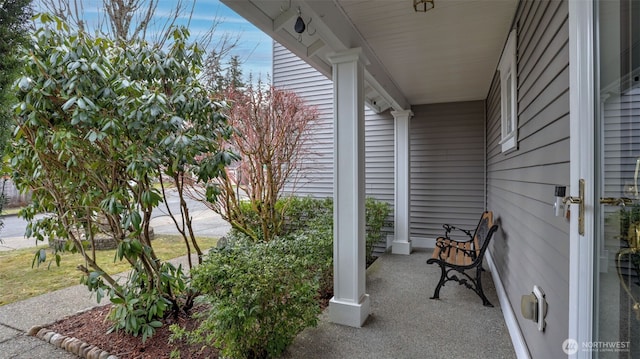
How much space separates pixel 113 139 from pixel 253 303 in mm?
1489

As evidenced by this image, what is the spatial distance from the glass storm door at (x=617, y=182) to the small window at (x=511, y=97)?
1.48 metres

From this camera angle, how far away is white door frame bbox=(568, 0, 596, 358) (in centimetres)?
107

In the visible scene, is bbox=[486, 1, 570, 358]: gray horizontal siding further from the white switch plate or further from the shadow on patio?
the shadow on patio

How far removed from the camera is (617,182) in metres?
0.96

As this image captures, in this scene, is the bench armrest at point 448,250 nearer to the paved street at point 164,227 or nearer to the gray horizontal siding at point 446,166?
the gray horizontal siding at point 446,166

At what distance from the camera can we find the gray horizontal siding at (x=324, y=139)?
593 centimetres

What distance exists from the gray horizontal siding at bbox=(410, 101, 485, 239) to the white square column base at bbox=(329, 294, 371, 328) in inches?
129

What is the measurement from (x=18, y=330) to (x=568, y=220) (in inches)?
164

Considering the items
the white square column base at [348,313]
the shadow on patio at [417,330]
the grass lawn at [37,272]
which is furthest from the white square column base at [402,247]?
the grass lawn at [37,272]

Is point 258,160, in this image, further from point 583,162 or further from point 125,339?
point 583,162

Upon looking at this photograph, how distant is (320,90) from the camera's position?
6496 millimetres

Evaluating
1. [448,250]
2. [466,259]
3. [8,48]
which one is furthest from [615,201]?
[8,48]

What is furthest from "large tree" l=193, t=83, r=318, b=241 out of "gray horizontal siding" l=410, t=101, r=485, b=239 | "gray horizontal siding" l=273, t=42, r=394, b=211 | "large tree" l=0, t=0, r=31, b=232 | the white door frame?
the white door frame

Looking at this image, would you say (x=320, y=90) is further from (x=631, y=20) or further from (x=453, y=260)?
(x=631, y=20)
